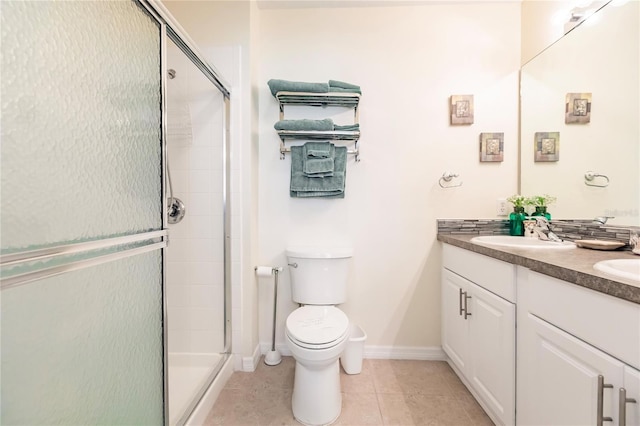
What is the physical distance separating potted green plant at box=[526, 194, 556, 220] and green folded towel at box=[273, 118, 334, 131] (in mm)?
1289

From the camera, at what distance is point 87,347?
2.51 feet

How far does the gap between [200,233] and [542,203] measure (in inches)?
80.6

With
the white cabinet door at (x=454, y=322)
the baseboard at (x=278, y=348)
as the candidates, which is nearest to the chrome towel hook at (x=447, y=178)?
the white cabinet door at (x=454, y=322)

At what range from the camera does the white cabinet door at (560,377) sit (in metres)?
0.71

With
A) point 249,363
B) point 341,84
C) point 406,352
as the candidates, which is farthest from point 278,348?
point 341,84

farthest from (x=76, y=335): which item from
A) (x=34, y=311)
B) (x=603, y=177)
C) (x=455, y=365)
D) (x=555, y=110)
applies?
(x=555, y=110)

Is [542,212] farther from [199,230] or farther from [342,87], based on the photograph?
[199,230]

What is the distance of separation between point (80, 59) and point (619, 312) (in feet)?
5.01

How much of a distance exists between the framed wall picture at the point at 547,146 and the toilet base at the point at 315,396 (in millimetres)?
1699

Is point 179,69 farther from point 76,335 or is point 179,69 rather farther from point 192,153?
point 76,335

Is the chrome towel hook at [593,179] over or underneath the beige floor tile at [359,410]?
over

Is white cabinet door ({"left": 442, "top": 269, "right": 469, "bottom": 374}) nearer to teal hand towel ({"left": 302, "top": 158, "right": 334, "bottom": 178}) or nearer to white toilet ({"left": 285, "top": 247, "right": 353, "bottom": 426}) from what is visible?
white toilet ({"left": 285, "top": 247, "right": 353, "bottom": 426})

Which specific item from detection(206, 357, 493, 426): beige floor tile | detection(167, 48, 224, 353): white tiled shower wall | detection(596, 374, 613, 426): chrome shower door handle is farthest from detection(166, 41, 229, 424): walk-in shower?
detection(596, 374, 613, 426): chrome shower door handle

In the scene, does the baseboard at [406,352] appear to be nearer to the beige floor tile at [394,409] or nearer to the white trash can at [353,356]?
the white trash can at [353,356]
